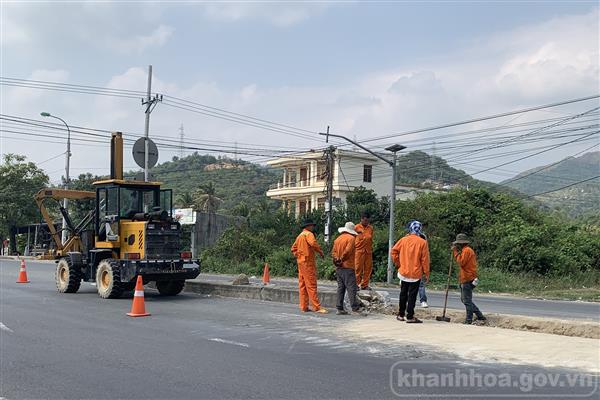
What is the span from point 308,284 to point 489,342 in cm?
462

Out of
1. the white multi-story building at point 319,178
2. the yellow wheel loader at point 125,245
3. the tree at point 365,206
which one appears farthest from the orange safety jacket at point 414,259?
the white multi-story building at point 319,178

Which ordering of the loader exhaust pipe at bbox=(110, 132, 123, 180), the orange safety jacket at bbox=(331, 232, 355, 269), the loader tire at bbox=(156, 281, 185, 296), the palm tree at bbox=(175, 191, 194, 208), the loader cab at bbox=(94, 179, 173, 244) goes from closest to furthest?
1. the orange safety jacket at bbox=(331, 232, 355, 269)
2. the loader cab at bbox=(94, 179, 173, 244)
3. the loader tire at bbox=(156, 281, 185, 296)
4. the loader exhaust pipe at bbox=(110, 132, 123, 180)
5. the palm tree at bbox=(175, 191, 194, 208)

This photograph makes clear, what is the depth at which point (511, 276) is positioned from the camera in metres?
28.4

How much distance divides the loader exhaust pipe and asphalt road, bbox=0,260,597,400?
20.3 feet

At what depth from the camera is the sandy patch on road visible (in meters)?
7.21

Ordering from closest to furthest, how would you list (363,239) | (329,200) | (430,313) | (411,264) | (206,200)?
(411,264) → (430,313) → (363,239) → (329,200) → (206,200)

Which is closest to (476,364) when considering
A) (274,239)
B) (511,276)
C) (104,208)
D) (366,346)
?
(366,346)

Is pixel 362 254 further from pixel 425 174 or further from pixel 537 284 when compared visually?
pixel 425 174

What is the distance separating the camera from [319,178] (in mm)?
58500

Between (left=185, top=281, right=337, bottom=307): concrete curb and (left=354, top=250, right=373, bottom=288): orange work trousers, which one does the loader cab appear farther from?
(left=354, top=250, right=373, bottom=288): orange work trousers

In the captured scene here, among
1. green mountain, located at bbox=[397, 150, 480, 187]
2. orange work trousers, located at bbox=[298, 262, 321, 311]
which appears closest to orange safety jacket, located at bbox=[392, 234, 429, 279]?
orange work trousers, located at bbox=[298, 262, 321, 311]

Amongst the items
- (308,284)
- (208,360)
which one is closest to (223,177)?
(308,284)

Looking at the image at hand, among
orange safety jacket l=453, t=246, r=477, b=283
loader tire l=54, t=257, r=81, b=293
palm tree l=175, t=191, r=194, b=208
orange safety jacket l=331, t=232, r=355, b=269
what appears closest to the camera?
orange safety jacket l=453, t=246, r=477, b=283

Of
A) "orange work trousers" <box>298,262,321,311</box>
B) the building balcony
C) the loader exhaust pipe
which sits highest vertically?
the building balcony
